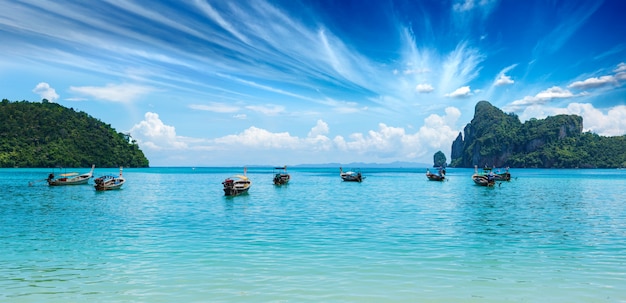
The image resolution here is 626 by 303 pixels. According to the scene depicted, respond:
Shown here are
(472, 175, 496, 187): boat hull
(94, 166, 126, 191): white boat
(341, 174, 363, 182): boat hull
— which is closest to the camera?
(94, 166, 126, 191): white boat

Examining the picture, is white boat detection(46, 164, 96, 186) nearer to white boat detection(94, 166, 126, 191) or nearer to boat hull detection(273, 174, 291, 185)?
white boat detection(94, 166, 126, 191)

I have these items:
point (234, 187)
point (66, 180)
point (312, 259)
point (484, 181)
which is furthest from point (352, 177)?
point (312, 259)

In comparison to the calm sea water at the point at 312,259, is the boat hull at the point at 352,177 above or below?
above

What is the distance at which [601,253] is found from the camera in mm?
19562

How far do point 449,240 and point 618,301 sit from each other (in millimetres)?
10661

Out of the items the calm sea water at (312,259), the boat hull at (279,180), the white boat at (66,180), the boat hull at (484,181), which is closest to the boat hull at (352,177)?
the boat hull at (279,180)

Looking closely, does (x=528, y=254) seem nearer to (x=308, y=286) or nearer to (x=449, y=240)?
(x=449, y=240)

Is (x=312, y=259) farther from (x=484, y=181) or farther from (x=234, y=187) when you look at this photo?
(x=484, y=181)

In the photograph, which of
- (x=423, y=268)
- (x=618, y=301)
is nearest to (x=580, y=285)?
(x=618, y=301)

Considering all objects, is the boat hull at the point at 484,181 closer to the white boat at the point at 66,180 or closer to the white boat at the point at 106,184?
the white boat at the point at 106,184

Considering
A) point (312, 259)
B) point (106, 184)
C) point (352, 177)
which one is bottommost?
point (312, 259)

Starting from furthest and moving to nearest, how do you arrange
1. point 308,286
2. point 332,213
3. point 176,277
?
point 332,213 < point 176,277 < point 308,286

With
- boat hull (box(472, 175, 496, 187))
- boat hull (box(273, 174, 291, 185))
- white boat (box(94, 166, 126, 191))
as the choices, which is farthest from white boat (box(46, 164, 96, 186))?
boat hull (box(472, 175, 496, 187))

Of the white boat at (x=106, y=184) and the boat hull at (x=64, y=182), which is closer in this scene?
the white boat at (x=106, y=184)
